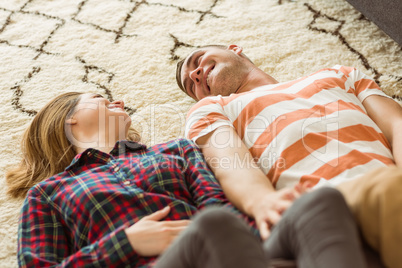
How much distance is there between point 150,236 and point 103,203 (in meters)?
0.14

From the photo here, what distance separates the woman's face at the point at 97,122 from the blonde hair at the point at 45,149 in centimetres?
3

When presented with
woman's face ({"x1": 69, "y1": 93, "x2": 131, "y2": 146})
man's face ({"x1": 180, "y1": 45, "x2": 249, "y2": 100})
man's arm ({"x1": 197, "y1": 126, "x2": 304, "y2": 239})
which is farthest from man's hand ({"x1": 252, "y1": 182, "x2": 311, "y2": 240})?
man's face ({"x1": 180, "y1": 45, "x2": 249, "y2": 100})

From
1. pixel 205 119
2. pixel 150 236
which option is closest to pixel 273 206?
pixel 150 236

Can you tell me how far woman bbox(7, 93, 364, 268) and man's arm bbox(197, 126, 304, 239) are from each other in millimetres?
25

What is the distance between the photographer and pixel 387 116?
4.12 feet

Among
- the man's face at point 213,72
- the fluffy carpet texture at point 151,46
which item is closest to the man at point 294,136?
the man's face at point 213,72

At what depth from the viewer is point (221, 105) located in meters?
1.31

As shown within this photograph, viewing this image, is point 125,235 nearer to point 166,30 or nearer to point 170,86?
point 170,86

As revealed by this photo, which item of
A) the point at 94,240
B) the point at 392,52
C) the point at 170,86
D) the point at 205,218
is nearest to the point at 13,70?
the point at 170,86

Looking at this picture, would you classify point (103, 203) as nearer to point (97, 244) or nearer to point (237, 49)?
point (97, 244)

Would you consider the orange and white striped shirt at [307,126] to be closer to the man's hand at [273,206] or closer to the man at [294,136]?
the man at [294,136]

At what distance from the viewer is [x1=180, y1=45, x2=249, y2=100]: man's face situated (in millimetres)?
1504

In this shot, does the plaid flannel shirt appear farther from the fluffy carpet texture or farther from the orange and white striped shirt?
the fluffy carpet texture

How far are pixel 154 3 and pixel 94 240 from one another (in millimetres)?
1465
